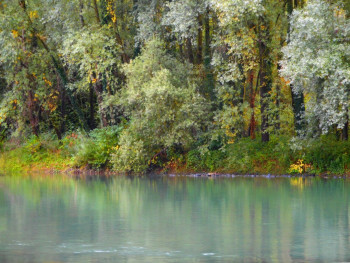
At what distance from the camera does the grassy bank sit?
95.8 feet

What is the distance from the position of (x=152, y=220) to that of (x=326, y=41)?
1316cm

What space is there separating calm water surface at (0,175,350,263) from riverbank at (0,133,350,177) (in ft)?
7.55

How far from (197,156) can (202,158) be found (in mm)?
328

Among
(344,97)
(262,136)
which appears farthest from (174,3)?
(344,97)

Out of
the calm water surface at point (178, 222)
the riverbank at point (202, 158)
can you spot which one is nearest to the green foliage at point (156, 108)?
the riverbank at point (202, 158)

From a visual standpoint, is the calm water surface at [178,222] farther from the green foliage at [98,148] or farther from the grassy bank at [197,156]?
the green foliage at [98,148]

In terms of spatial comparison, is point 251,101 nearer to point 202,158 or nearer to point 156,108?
point 202,158

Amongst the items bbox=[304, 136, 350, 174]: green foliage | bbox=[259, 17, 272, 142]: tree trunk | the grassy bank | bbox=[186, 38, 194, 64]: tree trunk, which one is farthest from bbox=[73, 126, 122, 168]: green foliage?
bbox=[304, 136, 350, 174]: green foliage

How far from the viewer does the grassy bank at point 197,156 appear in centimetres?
2919

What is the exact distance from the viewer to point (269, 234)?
13516 mm

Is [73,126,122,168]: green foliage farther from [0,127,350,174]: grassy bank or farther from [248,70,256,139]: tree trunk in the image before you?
[248,70,256,139]: tree trunk

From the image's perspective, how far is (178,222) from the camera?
15727 millimetres

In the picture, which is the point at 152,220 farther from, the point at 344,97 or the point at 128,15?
the point at 128,15

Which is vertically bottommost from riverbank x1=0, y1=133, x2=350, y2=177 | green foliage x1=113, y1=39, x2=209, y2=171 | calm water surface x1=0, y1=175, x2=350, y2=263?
calm water surface x1=0, y1=175, x2=350, y2=263
